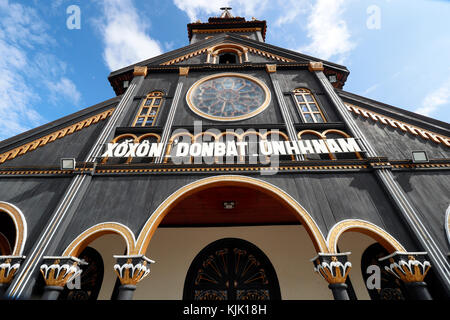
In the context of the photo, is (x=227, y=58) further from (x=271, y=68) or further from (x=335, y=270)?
(x=335, y=270)

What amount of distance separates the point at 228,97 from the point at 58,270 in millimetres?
8914

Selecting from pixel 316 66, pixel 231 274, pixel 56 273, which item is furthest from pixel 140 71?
pixel 231 274

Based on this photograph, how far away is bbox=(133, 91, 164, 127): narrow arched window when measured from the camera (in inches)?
361

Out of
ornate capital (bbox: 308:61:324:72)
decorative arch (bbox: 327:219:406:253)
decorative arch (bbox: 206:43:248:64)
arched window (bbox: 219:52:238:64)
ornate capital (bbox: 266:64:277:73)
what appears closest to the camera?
decorative arch (bbox: 327:219:406:253)

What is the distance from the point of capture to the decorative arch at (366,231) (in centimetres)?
531

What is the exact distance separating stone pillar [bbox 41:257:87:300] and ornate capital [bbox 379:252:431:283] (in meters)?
7.67

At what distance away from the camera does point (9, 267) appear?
17.1 ft

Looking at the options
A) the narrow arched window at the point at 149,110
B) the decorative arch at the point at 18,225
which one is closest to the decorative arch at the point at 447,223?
the narrow arched window at the point at 149,110

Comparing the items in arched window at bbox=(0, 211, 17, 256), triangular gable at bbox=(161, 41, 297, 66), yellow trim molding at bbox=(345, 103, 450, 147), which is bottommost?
arched window at bbox=(0, 211, 17, 256)

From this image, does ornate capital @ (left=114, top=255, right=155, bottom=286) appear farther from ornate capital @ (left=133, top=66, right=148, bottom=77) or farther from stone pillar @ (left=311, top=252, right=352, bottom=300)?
ornate capital @ (left=133, top=66, right=148, bottom=77)

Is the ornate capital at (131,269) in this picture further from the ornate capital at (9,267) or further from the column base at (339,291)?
the column base at (339,291)

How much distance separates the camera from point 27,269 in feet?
16.7

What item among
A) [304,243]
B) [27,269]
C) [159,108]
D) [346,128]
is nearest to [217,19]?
[159,108]

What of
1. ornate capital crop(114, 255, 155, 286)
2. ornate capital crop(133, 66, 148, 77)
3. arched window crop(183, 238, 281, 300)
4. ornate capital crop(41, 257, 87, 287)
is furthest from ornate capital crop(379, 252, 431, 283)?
ornate capital crop(133, 66, 148, 77)
